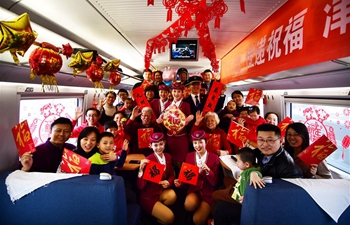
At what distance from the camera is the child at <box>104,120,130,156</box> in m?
3.46

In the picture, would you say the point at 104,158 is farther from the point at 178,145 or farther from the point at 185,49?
the point at 185,49

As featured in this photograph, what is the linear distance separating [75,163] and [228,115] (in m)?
3.32

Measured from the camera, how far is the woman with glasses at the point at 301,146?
2.51 meters

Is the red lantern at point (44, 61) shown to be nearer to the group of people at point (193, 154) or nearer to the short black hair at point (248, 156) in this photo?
the group of people at point (193, 154)

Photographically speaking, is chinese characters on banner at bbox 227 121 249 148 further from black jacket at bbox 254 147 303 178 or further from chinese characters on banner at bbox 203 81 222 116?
black jacket at bbox 254 147 303 178

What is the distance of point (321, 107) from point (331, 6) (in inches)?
88.1

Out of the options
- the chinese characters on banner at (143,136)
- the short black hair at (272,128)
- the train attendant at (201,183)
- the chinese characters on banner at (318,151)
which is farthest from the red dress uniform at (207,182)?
the chinese characters on banner at (318,151)

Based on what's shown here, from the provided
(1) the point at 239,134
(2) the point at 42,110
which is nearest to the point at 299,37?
(1) the point at 239,134

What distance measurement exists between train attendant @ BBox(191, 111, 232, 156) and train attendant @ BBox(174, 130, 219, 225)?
1.73 feet

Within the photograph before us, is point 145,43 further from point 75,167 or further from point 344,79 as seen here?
point 344,79

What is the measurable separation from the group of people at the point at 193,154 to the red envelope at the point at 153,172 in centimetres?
9

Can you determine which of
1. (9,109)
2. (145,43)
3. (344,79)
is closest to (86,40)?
(145,43)

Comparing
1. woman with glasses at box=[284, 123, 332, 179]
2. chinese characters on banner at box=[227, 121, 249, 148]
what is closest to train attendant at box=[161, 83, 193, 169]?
chinese characters on banner at box=[227, 121, 249, 148]

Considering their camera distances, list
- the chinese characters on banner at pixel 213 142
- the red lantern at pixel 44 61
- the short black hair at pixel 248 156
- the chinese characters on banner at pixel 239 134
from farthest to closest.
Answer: the chinese characters on banner at pixel 213 142 → the chinese characters on banner at pixel 239 134 → the short black hair at pixel 248 156 → the red lantern at pixel 44 61
